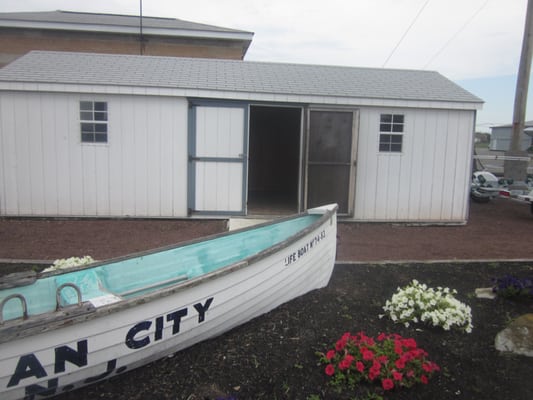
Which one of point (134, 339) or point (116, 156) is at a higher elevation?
point (116, 156)

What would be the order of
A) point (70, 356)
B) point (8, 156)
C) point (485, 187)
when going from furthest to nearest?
point (485, 187)
point (8, 156)
point (70, 356)

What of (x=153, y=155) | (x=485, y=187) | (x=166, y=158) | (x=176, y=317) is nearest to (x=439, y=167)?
(x=485, y=187)

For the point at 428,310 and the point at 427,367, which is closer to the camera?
the point at 427,367

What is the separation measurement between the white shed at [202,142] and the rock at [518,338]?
5.69m

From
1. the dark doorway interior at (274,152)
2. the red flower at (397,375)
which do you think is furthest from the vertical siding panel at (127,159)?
the red flower at (397,375)

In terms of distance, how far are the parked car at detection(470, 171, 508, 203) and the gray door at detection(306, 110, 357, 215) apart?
226 inches

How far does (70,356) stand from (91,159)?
6.64 meters

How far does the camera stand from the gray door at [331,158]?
30.8ft

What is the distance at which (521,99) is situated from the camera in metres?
14.1

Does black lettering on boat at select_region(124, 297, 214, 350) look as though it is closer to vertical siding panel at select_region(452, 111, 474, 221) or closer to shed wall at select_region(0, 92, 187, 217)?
shed wall at select_region(0, 92, 187, 217)

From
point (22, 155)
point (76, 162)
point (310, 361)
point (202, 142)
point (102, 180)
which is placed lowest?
point (310, 361)

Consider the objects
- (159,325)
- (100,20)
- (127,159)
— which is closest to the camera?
(159,325)

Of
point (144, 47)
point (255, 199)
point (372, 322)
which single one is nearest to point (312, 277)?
point (372, 322)

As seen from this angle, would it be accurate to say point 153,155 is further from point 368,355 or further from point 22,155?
point 368,355
